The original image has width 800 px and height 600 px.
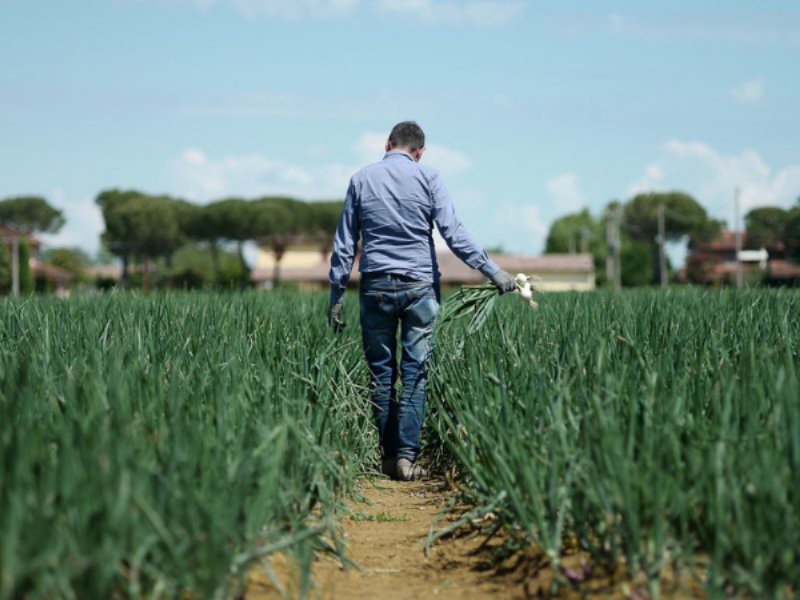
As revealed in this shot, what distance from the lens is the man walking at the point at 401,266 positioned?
536 cm

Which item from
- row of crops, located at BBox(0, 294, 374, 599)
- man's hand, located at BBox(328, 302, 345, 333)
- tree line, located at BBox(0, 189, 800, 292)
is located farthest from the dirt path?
tree line, located at BBox(0, 189, 800, 292)

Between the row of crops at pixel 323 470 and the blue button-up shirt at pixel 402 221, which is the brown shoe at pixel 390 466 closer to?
the row of crops at pixel 323 470

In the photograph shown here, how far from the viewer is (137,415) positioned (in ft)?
10.6

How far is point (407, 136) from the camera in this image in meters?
5.51

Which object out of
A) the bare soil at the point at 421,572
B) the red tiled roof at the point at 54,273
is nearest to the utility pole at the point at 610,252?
the red tiled roof at the point at 54,273

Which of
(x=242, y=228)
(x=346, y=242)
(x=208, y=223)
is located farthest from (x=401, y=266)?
(x=208, y=223)

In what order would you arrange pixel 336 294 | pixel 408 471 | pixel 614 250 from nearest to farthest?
pixel 408 471
pixel 336 294
pixel 614 250

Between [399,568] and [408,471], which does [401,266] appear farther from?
[399,568]

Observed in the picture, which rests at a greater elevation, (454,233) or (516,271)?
(454,233)

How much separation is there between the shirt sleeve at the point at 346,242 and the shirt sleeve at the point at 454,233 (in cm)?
43

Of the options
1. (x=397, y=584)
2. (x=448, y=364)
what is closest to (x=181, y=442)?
(x=397, y=584)

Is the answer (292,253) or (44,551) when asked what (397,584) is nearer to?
(44,551)

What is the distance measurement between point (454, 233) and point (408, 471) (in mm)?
1243

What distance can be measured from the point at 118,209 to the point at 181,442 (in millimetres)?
72612
